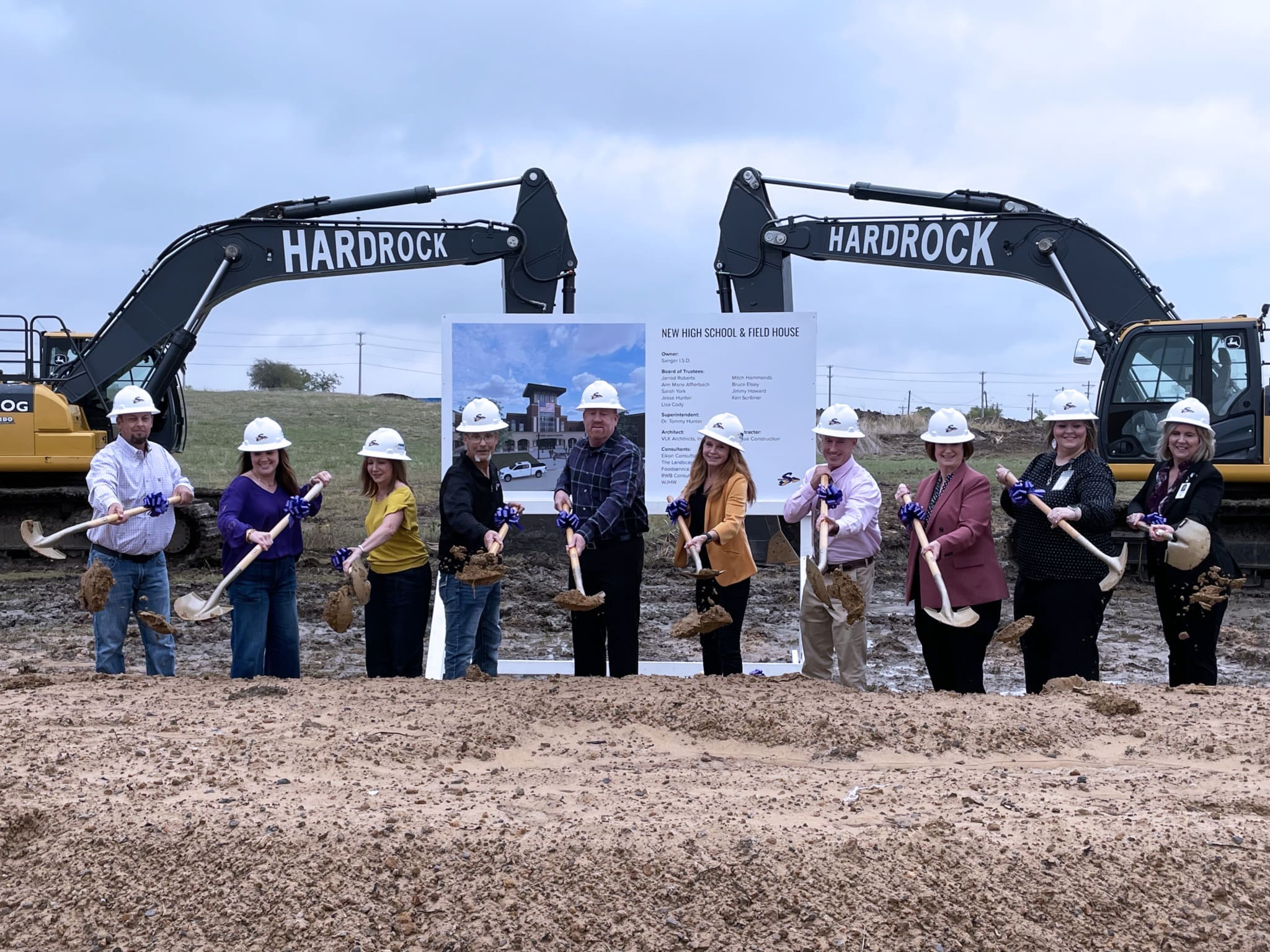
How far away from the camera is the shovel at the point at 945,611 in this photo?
5.86 meters

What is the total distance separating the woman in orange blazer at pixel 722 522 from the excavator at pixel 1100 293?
460 cm

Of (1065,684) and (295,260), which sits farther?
(295,260)

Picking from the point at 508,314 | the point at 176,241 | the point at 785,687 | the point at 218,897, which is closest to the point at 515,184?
the point at 508,314

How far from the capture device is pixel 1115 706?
514 centimetres

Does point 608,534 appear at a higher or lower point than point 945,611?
higher

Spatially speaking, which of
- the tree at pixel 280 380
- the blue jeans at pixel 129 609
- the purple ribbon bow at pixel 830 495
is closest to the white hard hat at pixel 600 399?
the purple ribbon bow at pixel 830 495

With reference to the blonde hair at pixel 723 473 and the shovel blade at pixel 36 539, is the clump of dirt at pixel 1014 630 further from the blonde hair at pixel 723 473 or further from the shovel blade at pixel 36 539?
the shovel blade at pixel 36 539

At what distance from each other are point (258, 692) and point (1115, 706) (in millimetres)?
3751

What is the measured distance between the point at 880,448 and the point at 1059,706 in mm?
26008

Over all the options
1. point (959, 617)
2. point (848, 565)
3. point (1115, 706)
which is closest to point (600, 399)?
point (848, 565)

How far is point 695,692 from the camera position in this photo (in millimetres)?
5418

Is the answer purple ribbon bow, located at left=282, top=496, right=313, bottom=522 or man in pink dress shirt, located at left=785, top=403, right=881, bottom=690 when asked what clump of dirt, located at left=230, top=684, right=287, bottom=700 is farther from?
man in pink dress shirt, located at left=785, top=403, right=881, bottom=690

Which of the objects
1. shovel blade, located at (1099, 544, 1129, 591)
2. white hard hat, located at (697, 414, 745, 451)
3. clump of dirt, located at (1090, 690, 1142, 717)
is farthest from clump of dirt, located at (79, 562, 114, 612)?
shovel blade, located at (1099, 544, 1129, 591)

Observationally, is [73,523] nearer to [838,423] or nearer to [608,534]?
[608,534]
